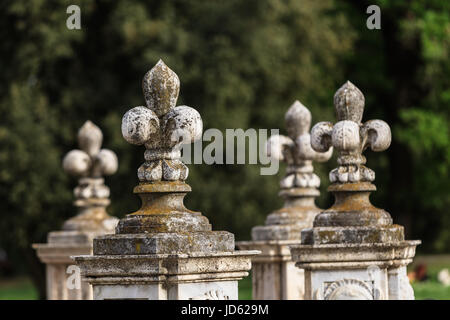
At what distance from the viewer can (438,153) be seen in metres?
23.8

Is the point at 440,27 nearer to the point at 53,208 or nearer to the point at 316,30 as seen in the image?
the point at 316,30

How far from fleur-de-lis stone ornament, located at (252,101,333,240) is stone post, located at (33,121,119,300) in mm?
1901

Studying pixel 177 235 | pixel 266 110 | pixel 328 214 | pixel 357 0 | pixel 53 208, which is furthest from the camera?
pixel 357 0

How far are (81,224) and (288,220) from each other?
249cm

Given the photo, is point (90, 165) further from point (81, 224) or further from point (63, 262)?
point (63, 262)

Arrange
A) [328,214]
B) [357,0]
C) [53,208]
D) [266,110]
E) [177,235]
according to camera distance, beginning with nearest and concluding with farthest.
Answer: [177,235] → [328,214] → [53,208] → [266,110] → [357,0]

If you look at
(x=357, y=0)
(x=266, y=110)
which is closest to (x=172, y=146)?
(x=266, y=110)

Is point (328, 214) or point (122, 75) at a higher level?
point (122, 75)

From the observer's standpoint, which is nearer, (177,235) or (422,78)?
(177,235)

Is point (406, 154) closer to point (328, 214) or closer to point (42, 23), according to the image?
point (42, 23)

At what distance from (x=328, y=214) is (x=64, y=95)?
1508cm

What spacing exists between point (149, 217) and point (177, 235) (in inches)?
10.9

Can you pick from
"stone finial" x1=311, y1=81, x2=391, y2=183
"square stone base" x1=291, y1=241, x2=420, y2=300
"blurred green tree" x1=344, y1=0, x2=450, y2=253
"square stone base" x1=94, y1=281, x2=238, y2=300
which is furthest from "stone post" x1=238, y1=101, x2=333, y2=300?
"blurred green tree" x1=344, y1=0, x2=450, y2=253

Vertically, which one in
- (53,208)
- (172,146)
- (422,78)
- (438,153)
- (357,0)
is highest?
(357,0)
